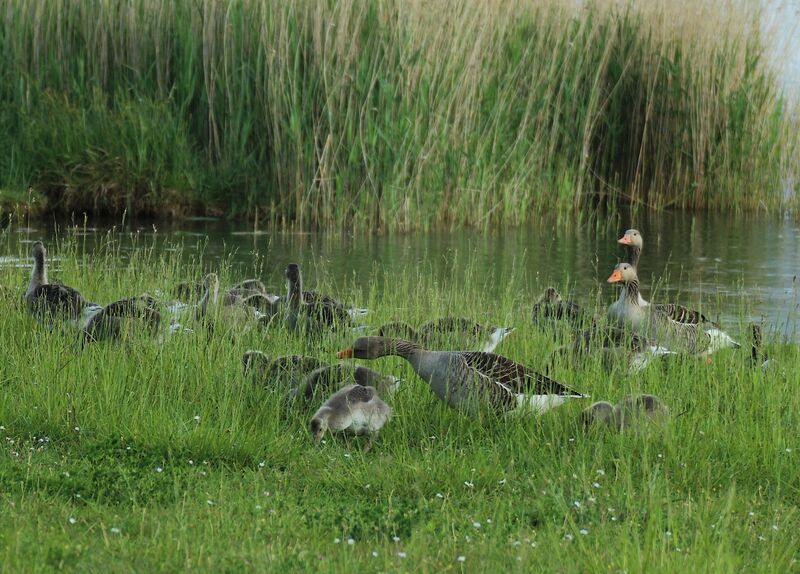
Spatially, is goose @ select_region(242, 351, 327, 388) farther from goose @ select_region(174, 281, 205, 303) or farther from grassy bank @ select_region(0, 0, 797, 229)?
grassy bank @ select_region(0, 0, 797, 229)

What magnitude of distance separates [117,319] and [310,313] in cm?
171

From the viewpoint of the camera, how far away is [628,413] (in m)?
7.27

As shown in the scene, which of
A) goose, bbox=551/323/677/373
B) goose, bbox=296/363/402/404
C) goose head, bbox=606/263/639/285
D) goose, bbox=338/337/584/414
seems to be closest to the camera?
goose, bbox=338/337/584/414

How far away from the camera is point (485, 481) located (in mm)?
6543

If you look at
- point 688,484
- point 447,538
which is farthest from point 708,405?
point 447,538

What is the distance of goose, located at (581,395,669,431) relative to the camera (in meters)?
7.10

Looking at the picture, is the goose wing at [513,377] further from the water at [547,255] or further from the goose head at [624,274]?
the water at [547,255]

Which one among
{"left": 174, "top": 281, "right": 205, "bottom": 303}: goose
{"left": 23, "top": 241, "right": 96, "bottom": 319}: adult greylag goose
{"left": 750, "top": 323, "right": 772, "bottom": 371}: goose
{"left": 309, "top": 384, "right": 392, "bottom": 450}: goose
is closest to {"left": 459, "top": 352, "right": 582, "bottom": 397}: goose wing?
{"left": 309, "top": 384, "right": 392, "bottom": 450}: goose

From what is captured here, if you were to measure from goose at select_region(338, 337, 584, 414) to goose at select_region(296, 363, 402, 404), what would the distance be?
13.9 inches

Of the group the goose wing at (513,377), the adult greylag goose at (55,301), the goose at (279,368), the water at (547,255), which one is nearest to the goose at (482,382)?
the goose wing at (513,377)

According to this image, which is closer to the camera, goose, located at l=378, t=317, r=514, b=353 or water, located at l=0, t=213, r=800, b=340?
goose, located at l=378, t=317, r=514, b=353

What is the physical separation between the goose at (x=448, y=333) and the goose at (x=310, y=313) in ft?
1.41

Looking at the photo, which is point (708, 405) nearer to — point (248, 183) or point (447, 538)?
point (447, 538)

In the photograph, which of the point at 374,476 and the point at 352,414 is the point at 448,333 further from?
the point at 374,476
